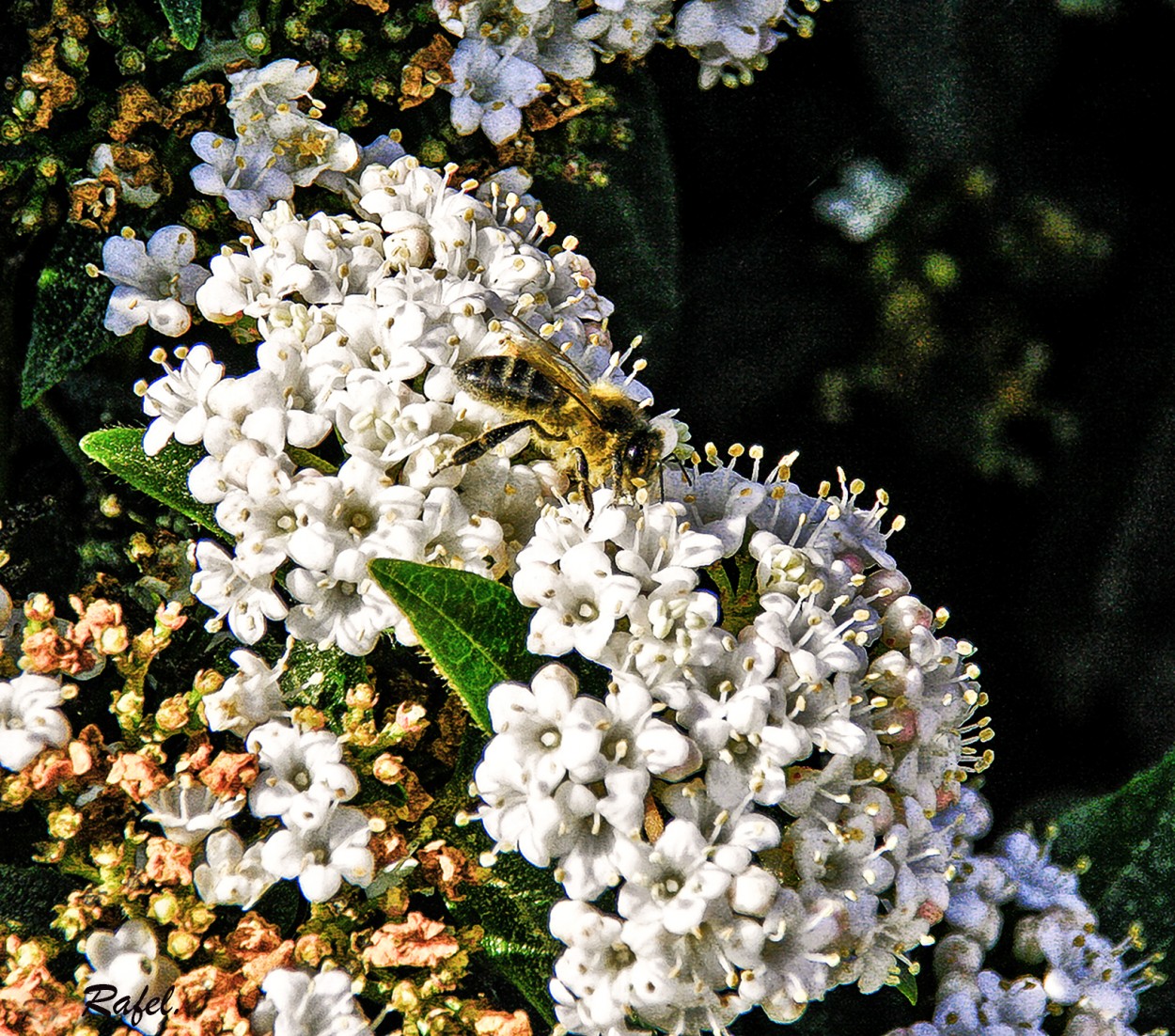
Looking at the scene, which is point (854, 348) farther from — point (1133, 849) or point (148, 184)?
point (148, 184)

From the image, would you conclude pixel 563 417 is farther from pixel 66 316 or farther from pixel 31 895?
pixel 31 895

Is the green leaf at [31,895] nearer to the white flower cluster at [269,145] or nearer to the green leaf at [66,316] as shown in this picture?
the green leaf at [66,316]

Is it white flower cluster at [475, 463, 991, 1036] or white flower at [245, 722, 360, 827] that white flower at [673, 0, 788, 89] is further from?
white flower at [245, 722, 360, 827]

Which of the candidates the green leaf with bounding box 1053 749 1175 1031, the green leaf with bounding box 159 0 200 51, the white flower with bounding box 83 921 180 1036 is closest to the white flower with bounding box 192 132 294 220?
the green leaf with bounding box 159 0 200 51

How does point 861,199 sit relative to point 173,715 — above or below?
above

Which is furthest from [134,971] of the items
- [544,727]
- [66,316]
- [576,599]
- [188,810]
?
[66,316]
